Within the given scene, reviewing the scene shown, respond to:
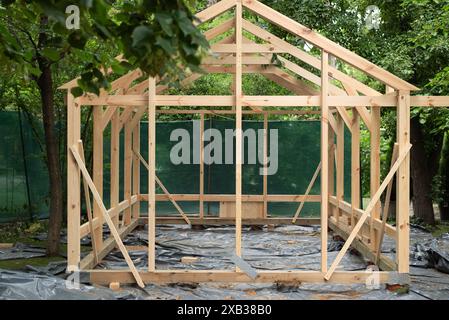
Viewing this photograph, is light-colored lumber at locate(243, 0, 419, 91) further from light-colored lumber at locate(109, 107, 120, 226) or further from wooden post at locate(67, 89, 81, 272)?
light-colored lumber at locate(109, 107, 120, 226)

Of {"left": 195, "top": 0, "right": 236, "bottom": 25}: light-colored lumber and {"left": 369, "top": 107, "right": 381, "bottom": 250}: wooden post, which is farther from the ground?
{"left": 195, "top": 0, "right": 236, "bottom": 25}: light-colored lumber

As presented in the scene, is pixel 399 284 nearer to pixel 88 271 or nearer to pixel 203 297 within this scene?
pixel 203 297

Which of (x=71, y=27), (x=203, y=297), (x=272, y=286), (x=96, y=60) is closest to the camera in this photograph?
(x=71, y=27)

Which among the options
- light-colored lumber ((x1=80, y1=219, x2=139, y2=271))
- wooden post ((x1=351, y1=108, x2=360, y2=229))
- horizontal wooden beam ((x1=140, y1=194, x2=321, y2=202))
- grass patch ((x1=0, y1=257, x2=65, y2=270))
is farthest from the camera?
horizontal wooden beam ((x1=140, y1=194, x2=321, y2=202))

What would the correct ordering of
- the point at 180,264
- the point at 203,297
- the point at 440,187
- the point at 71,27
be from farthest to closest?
the point at 440,187, the point at 180,264, the point at 203,297, the point at 71,27

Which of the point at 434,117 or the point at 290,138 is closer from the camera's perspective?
the point at 434,117

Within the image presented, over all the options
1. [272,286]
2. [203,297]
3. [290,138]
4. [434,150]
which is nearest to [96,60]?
[203,297]

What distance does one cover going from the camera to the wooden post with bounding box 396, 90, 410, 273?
22.8 feet

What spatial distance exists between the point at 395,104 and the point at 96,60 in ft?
13.7

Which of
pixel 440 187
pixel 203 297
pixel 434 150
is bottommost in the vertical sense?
pixel 203 297

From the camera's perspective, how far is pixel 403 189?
22.9ft

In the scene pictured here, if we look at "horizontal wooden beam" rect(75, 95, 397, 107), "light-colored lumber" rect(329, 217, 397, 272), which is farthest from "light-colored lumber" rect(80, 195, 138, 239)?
"light-colored lumber" rect(329, 217, 397, 272)

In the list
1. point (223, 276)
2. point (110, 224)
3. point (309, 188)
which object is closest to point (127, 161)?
point (309, 188)

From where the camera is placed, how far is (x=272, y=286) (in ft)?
23.1
